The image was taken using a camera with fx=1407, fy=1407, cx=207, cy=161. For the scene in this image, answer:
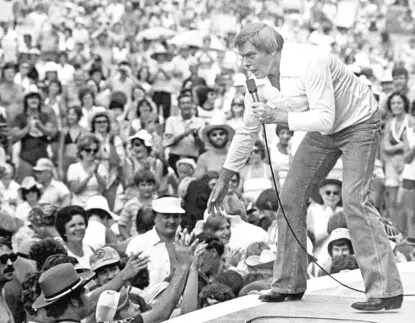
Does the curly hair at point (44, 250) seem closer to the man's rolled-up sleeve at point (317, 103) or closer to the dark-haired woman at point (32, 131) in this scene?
the man's rolled-up sleeve at point (317, 103)

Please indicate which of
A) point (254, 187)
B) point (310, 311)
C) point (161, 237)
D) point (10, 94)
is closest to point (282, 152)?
point (254, 187)

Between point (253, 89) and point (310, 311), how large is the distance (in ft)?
4.82

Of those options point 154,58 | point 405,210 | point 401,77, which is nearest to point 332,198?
point 405,210

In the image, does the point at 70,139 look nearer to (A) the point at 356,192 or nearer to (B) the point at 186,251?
(B) the point at 186,251

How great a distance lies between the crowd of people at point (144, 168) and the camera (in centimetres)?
952

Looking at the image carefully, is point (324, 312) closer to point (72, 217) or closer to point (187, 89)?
point (72, 217)

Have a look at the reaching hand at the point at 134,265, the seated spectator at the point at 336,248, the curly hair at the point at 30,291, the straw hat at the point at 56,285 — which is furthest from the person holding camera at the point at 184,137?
the straw hat at the point at 56,285

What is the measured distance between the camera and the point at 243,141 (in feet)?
29.8

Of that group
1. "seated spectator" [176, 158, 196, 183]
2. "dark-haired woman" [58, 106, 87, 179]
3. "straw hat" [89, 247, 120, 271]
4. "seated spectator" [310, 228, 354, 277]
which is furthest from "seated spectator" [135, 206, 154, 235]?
"dark-haired woman" [58, 106, 87, 179]

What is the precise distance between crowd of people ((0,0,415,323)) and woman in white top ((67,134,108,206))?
0.05 feet

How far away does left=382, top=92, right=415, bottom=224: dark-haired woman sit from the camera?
15484mm

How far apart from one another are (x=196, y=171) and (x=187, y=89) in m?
2.75

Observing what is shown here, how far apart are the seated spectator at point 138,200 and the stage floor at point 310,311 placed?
14.2 ft

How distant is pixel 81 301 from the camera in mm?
7949
